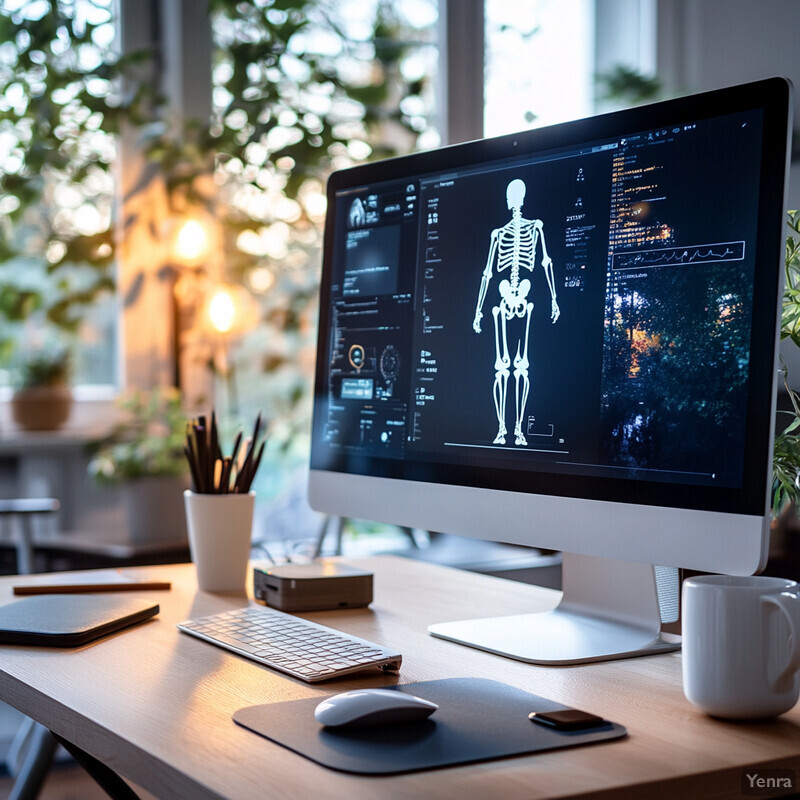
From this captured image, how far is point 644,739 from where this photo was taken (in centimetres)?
78

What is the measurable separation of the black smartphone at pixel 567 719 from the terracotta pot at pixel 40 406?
2253 mm

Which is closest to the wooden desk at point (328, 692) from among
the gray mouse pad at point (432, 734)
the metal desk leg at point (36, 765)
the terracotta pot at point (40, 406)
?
the gray mouse pad at point (432, 734)

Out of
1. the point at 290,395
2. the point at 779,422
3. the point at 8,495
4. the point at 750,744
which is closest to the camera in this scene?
the point at 750,744

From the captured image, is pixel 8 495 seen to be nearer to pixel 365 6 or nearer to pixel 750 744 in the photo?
pixel 365 6

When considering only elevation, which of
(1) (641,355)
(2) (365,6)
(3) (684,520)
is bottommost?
(3) (684,520)

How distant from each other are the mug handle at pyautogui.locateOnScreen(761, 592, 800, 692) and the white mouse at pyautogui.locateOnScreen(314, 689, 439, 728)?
0.89ft

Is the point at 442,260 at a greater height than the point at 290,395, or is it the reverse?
the point at 442,260

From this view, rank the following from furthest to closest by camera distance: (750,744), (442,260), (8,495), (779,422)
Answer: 1. (8,495)
2. (442,260)
3. (779,422)
4. (750,744)

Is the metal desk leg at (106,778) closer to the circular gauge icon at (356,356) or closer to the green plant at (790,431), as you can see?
the circular gauge icon at (356,356)

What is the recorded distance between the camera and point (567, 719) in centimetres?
79

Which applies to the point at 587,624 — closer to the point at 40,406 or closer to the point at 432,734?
the point at 432,734

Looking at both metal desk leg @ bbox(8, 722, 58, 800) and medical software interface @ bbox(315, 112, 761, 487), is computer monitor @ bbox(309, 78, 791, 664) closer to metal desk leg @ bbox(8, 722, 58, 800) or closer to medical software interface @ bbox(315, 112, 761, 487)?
medical software interface @ bbox(315, 112, 761, 487)

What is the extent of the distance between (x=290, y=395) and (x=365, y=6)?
1174mm

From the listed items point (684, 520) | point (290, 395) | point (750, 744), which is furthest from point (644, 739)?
point (290, 395)
